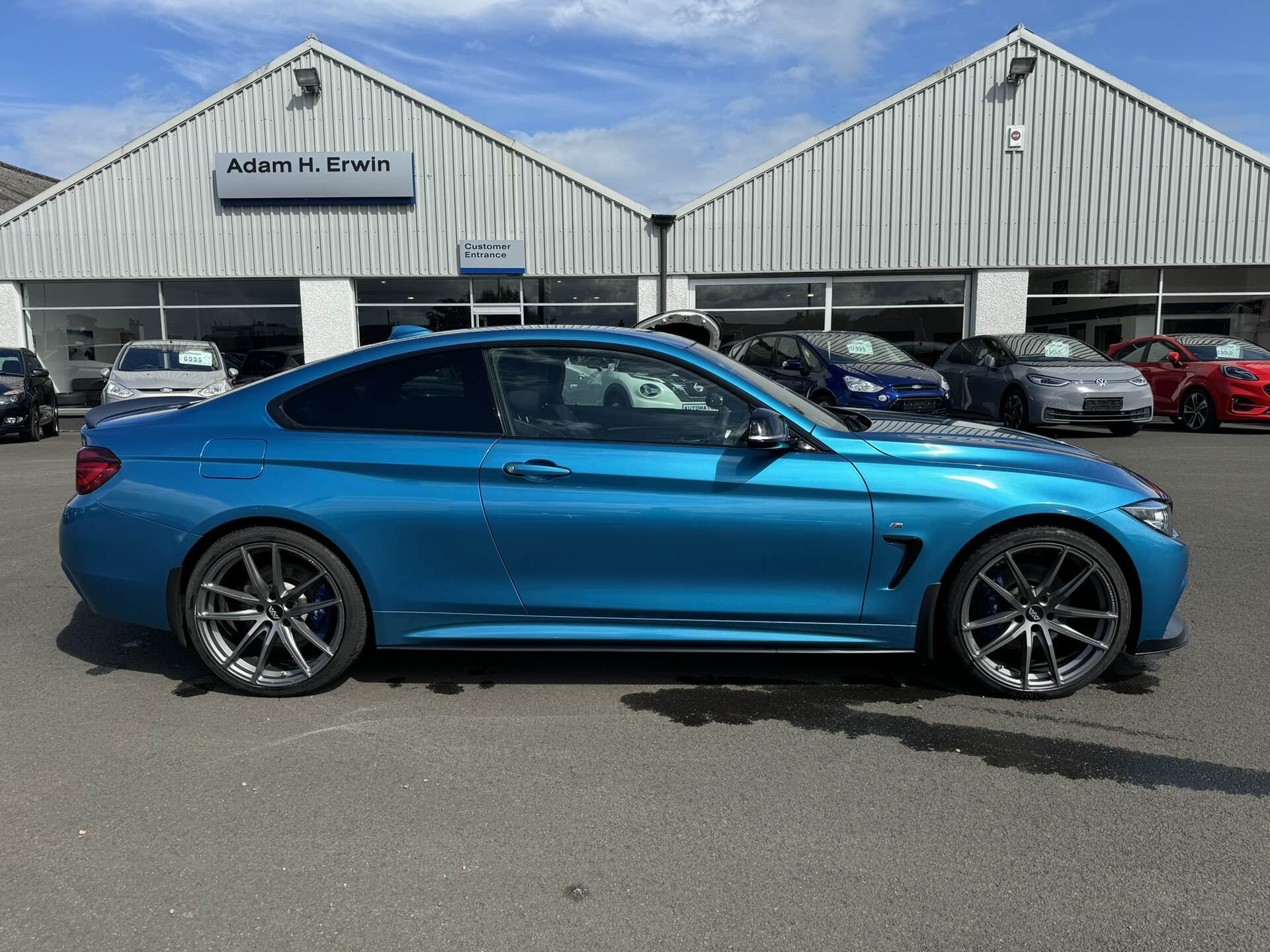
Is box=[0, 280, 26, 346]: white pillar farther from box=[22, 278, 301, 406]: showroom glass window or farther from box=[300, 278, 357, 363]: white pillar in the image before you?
box=[300, 278, 357, 363]: white pillar

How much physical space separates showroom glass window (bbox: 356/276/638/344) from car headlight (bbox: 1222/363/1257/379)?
10803 mm

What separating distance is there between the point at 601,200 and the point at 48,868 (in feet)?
59.9

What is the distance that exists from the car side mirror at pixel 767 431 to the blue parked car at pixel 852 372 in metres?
7.78

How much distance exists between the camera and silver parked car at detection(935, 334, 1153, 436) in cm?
1252

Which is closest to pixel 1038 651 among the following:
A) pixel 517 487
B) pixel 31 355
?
pixel 517 487

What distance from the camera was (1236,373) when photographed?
13562mm

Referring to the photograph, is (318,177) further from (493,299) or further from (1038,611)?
(1038,611)

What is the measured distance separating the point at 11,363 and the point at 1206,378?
18.3m

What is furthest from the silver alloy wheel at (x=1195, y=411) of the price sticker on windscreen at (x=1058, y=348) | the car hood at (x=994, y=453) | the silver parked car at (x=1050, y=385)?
the car hood at (x=994, y=453)

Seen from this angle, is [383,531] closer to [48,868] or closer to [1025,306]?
[48,868]

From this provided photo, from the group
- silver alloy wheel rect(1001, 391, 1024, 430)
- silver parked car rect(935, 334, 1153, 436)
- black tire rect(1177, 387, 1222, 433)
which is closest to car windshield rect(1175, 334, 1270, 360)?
black tire rect(1177, 387, 1222, 433)

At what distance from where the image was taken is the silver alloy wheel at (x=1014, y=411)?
12.9 metres

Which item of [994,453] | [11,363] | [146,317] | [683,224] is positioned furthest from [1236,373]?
[146,317]

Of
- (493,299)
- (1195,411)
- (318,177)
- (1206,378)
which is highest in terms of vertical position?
(318,177)
